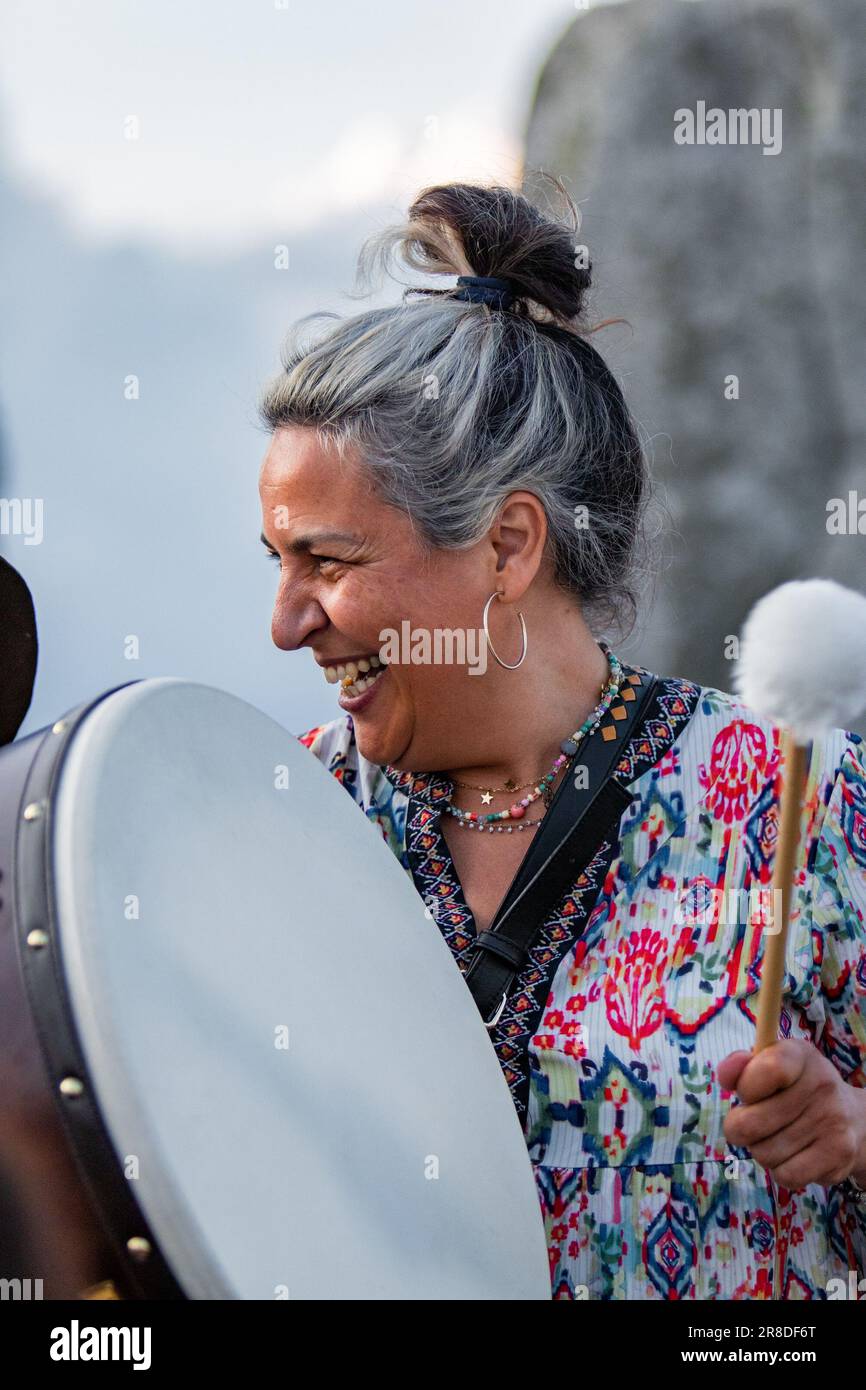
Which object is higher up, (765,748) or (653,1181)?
(765,748)

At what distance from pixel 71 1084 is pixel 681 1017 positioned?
733 mm

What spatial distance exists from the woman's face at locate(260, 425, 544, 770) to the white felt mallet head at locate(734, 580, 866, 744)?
0.57 meters

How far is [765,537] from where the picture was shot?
3113mm

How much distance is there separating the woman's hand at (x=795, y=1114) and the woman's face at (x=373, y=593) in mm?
556

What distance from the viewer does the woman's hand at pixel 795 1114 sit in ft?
3.64

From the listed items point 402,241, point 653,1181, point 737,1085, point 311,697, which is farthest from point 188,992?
point 311,697

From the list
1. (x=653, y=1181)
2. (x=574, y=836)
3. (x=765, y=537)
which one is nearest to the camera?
(x=653, y=1181)

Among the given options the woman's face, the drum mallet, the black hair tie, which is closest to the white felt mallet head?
the drum mallet

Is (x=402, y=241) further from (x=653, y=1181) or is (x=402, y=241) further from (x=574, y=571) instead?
(x=653, y=1181)

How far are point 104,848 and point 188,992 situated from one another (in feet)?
0.41

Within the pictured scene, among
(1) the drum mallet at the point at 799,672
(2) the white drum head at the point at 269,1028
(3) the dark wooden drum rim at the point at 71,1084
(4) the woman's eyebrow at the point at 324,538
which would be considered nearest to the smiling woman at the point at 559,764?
(4) the woman's eyebrow at the point at 324,538

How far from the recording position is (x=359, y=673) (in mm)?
1588

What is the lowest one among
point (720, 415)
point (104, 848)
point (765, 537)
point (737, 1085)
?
point (737, 1085)

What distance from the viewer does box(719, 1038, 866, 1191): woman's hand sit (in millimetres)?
1108
